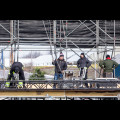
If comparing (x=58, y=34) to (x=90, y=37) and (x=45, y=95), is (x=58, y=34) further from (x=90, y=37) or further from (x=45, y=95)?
(x=45, y=95)

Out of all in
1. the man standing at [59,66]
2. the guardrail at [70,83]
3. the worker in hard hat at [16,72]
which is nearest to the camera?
the guardrail at [70,83]

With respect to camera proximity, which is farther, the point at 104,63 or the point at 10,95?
the point at 104,63

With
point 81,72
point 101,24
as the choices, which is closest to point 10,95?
point 81,72

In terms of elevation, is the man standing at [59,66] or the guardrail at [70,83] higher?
the man standing at [59,66]

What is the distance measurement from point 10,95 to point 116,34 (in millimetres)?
7159

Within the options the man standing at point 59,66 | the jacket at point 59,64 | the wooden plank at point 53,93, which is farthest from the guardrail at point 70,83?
the jacket at point 59,64

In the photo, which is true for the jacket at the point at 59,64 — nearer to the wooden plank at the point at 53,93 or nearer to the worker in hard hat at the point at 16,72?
the wooden plank at the point at 53,93

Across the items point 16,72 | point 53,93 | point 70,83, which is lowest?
point 53,93

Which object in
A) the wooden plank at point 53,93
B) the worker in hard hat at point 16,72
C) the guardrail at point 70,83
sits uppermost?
the worker in hard hat at point 16,72

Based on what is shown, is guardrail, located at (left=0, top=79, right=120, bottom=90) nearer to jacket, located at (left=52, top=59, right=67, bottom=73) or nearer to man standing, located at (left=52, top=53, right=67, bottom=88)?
man standing, located at (left=52, top=53, right=67, bottom=88)

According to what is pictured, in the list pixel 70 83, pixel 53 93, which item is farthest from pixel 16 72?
pixel 70 83

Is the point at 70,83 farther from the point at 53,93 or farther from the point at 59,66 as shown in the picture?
the point at 59,66

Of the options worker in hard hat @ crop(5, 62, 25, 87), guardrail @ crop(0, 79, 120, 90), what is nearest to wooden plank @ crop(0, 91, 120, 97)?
guardrail @ crop(0, 79, 120, 90)

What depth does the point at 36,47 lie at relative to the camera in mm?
17141
